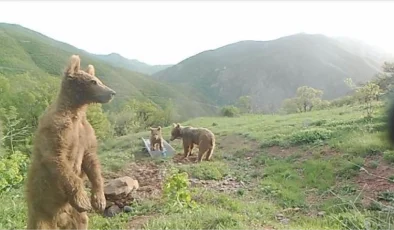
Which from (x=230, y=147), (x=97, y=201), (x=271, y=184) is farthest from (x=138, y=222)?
(x=230, y=147)

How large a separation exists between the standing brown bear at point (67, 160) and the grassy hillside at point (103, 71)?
153ft

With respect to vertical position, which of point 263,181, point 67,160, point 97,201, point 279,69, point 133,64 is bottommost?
point 263,181

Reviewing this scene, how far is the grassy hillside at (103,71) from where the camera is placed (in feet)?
184

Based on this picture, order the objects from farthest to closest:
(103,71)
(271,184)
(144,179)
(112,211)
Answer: (103,71)
(271,184)
(144,179)
(112,211)

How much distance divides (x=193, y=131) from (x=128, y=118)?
2945 centimetres

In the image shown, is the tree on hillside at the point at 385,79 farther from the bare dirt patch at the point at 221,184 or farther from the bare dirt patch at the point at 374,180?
the bare dirt patch at the point at 221,184

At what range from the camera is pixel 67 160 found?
3424 millimetres

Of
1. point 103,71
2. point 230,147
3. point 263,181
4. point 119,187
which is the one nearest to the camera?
point 119,187

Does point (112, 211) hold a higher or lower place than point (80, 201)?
lower

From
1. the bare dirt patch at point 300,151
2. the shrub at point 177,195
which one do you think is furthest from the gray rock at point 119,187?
the bare dirt patch at point 300,151

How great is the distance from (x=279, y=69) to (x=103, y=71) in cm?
4165

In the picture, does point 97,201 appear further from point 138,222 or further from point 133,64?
point 133,64

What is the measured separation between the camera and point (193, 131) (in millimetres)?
11961

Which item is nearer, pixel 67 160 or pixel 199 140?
pixel 67 160
